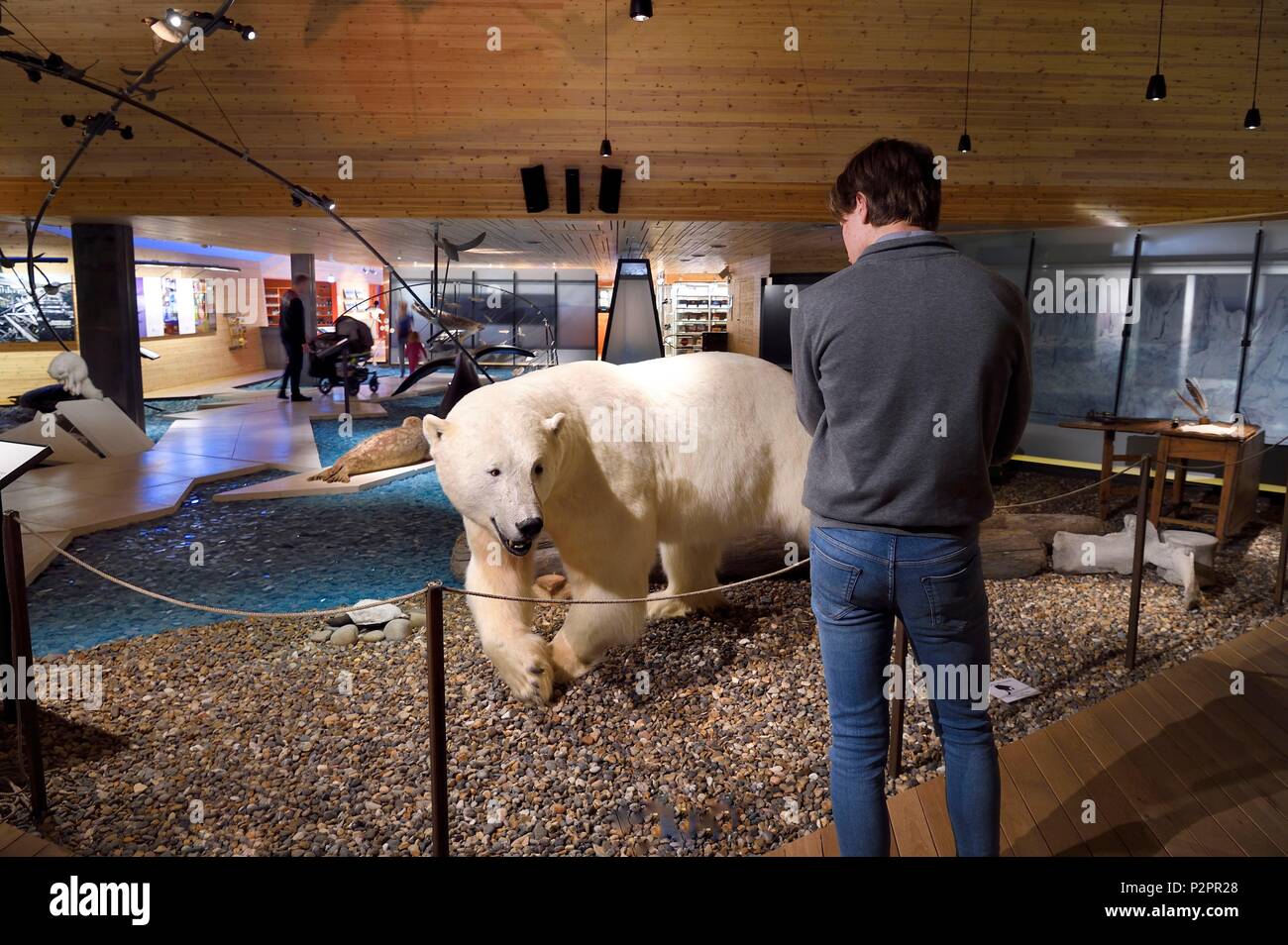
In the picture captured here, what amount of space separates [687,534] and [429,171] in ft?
19.3

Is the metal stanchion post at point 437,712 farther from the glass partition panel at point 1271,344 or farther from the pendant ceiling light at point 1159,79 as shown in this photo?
the glass partition panel at point 1271,344

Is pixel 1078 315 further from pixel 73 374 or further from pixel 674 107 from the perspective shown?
pixel 73 374

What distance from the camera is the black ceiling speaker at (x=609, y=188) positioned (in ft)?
25.7

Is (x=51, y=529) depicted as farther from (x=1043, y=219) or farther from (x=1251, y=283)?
(x=1251, y=283)

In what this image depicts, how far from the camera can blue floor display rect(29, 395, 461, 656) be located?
438 cm

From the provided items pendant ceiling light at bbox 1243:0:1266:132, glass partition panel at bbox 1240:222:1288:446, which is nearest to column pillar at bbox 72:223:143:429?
pendant ceiling light at bbox 1243:0:1266:132

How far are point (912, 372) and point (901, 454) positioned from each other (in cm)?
14

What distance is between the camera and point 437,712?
1.83 metres

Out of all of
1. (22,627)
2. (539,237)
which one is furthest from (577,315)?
(22,627)

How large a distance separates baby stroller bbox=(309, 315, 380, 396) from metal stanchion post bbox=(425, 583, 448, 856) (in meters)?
10.0

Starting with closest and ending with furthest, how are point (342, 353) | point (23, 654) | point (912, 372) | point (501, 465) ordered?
point (912, 372)
point (23, 654)
point (501, 465)
point (342, 353)

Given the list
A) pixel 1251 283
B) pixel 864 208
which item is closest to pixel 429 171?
pixel 864 208

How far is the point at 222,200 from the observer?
8.07 metres

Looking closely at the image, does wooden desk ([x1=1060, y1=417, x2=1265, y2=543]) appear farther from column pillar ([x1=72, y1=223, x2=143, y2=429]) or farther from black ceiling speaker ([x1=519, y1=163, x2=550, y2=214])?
column pillar ([x1=72, y1=223, x2=143, y2=429])
